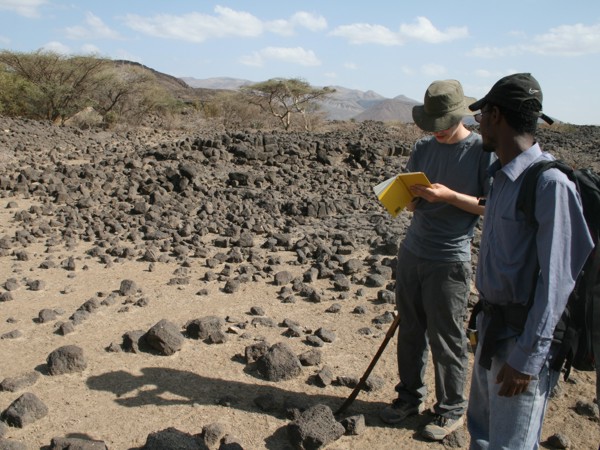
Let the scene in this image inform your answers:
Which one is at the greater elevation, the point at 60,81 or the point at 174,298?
the point at 60,81

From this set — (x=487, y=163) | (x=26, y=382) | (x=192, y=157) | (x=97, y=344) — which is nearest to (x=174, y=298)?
(x=97, y=344)

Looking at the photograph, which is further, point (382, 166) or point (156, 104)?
point (156, 104)

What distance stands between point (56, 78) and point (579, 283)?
21.8 m

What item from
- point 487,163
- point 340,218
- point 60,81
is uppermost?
point 60,81

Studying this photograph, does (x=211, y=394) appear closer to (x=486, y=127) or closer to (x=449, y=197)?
(x=449, y=197)

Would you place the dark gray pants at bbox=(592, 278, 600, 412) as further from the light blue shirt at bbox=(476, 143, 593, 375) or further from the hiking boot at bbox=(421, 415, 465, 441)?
the hiking boot at bbox=(421, 415, 465, 441)

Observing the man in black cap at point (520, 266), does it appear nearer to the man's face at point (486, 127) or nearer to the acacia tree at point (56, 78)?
the man's face at point (486, 127)

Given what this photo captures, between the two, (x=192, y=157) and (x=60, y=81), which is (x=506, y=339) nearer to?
(x=192, y=157)

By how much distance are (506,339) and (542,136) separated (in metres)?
21.7

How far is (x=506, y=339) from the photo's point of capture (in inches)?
75.1

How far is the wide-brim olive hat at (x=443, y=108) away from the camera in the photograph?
2.69m

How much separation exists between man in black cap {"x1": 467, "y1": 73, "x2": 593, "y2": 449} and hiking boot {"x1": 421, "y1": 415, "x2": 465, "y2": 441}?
1.08 meters

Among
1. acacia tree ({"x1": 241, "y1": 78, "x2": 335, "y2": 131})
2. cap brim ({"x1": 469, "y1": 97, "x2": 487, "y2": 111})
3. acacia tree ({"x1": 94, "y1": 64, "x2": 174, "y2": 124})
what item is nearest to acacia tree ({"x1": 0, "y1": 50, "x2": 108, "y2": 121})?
acacia tree ({"x1": 94, "y1": 64, "x2": 174, "y2": 124})

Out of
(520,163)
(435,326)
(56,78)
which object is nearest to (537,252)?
(520,163)
